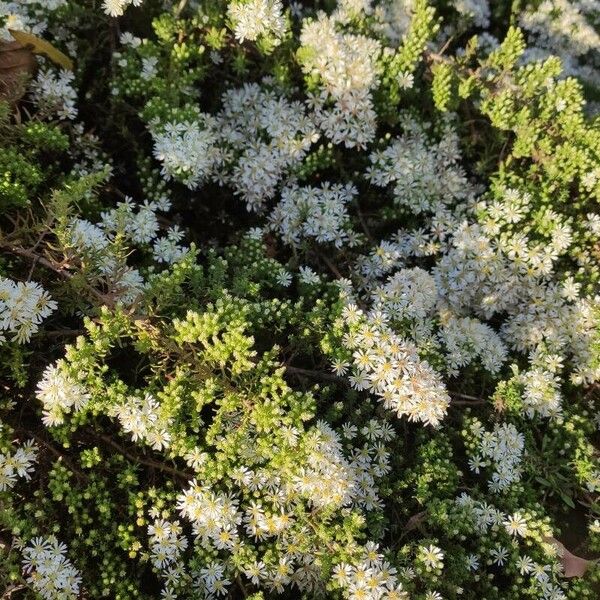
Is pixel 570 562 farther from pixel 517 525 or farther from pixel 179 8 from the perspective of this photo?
pixel 179 8

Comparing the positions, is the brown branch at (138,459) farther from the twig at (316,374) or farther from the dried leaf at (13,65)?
the dried leaf at (13,65)

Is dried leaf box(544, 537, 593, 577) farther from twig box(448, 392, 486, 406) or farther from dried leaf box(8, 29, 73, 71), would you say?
Result: dried leaf box(8, 29, 73, 71)

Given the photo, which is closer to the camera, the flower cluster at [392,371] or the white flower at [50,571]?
the white flower at [50,571]

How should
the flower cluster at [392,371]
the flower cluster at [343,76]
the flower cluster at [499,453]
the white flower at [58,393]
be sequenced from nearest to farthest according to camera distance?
the white flower at [58,393], the flower cluster at [392,371], the flower cluster at [499,453], the flower cluster at [343,76]

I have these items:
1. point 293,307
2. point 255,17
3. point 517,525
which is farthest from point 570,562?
point 255,17

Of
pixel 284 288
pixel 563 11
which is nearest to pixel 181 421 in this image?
pixel 284 288

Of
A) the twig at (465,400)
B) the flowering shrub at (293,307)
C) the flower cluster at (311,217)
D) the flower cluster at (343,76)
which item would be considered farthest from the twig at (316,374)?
the flower cluster at (343,76)

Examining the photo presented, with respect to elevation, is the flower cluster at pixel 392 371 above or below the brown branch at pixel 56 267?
above
